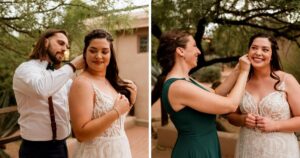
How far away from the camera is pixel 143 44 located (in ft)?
6.07

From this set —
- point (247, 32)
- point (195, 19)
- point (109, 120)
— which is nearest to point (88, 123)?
point (109, 120)

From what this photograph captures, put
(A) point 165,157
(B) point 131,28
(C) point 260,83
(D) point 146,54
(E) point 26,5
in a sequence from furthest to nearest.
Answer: (A) point 165,157 < (D) point 146,54 < (B) point 131,28 < (E) point 26,5 < (C) point 260,83

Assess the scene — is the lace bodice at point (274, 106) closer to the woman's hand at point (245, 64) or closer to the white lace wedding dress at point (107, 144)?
the woman's hand at point (245, 64)

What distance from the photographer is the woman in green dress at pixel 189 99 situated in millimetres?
1021

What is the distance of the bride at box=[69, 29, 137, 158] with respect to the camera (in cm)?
98

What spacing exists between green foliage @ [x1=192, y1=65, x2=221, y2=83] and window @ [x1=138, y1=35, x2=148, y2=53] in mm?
437

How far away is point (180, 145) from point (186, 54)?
0.35 metres

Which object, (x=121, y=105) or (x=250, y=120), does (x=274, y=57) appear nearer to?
(x=250, y=120)

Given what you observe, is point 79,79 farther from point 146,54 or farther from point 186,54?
point 146,54

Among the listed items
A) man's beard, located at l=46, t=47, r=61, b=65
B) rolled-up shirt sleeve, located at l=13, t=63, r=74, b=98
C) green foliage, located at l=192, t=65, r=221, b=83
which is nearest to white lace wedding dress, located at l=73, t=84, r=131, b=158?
rolled-up shirt sleeve, located at l=13, t=63, r=74, b=98

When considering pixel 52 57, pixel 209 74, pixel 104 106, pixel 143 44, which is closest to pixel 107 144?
pixel 104 106

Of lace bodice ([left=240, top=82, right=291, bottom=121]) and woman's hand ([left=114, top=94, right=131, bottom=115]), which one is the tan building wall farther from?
lace bodice ([left=240, top=82, right=291, bottom=121])

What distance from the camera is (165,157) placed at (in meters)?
2.12

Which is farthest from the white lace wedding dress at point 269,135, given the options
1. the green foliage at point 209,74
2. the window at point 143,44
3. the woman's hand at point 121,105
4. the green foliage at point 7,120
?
the green foliage at point 7,120
